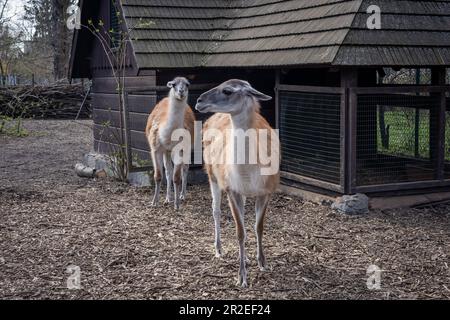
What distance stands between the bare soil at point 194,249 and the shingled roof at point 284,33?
195 cm

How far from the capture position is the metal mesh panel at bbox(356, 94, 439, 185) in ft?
24.7

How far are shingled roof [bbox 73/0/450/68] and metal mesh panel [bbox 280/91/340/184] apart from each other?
0.72m

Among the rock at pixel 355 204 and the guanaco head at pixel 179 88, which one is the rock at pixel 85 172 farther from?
the rock at pixel 355 204

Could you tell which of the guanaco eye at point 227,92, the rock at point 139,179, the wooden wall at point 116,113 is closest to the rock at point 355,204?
the guanaco eye at point 227,92

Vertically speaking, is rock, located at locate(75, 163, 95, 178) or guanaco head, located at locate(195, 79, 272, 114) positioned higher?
guanaco head, located at locate(195, 79, 272, 114)

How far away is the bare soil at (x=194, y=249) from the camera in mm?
4691

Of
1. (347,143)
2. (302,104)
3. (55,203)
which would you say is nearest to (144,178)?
(55,203)

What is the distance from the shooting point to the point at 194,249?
19.1 feet

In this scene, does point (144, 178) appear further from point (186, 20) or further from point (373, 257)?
point (373, 257)

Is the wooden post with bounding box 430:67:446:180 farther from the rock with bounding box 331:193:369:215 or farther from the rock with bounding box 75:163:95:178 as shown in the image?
the rock with bounding box 75:163:95:178

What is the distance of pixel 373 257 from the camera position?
554cm

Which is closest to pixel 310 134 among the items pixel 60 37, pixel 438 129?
pixel 438 129

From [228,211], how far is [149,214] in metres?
1.01

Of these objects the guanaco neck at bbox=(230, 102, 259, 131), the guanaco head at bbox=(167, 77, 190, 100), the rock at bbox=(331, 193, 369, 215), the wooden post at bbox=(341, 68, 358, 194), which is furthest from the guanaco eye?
the rock at bbox=(331, 193, 369, 215)
